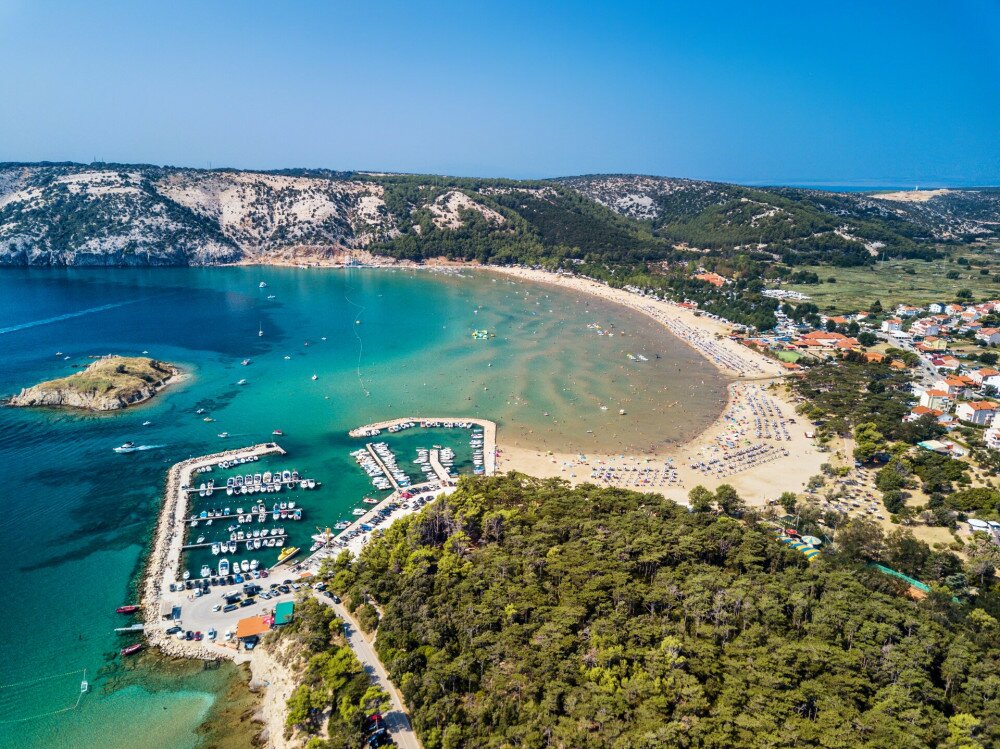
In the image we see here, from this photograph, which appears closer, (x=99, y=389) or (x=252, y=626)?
(x=252, y=626)

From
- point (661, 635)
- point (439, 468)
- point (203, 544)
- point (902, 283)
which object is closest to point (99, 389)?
point (203, 544)

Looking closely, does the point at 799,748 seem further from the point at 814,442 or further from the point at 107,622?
the point at 814,442

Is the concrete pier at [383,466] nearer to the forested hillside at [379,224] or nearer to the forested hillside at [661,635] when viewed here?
the forested hillside at [661,635]

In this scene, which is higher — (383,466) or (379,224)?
(379,224)

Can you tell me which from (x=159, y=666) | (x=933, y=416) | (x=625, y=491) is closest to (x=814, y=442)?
(x=933, y=416)

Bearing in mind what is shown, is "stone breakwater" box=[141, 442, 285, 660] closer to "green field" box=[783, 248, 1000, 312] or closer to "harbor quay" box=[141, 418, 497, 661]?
"harbor quay" box=[141, 418, 497, 661]

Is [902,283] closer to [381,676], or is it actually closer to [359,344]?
[359,344]
